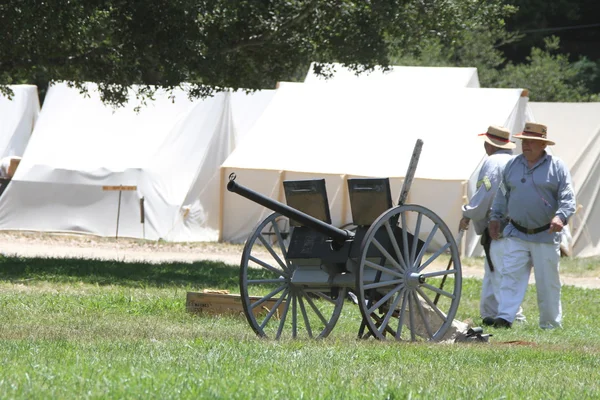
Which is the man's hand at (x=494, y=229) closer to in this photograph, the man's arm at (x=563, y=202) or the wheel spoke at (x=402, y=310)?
the man's arm at (x=563, y=202)

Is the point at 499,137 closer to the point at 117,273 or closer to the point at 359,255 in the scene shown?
the point at 359,255

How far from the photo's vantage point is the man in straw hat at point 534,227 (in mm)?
10328

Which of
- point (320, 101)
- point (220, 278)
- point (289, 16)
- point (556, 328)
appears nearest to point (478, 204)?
point (556, 328)

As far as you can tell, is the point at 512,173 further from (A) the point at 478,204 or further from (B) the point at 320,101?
(B) the point at 320,101

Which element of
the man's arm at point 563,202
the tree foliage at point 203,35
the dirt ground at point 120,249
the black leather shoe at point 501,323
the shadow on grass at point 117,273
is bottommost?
the dirt ground at point 120,249

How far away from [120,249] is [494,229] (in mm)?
10946

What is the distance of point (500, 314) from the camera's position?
34.4 ft

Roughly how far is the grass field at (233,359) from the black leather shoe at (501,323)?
8 centimetres

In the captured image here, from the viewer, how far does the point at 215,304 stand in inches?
391

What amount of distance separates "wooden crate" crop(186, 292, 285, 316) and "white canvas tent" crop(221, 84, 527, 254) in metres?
10.0

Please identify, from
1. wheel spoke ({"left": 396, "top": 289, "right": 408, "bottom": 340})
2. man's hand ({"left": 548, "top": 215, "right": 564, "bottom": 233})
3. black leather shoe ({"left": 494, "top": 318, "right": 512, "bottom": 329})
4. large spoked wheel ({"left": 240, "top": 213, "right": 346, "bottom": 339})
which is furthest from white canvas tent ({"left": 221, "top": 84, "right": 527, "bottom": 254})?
wheel spoke ({"left": 396, "top": 289, "right": 408, "bottom": 340})

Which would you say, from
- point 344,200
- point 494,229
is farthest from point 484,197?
point 344,200

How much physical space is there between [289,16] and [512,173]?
5674 millimetres

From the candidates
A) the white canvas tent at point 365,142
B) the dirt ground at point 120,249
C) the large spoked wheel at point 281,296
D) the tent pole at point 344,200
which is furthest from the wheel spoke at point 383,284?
the tent pole at point 344,200
